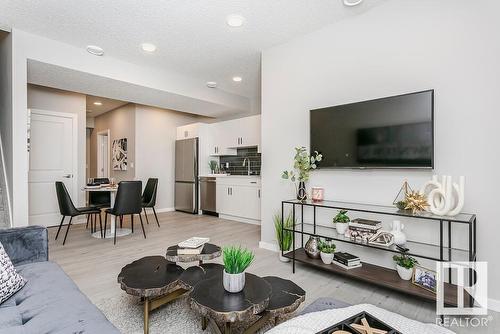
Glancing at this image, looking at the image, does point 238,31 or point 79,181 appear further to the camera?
point 79,181

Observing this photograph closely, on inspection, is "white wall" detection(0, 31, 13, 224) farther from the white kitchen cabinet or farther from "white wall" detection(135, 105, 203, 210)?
the white kitchen cabinet

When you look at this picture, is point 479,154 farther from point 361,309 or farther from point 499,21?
point 361,309

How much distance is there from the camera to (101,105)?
260 inches

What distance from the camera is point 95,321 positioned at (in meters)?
1.17

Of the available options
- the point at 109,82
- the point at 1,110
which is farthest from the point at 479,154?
the point at 1,110

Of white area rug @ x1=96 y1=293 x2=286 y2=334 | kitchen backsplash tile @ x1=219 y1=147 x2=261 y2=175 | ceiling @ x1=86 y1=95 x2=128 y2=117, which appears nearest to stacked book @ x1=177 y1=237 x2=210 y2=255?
white area rug @ x1=96 y1=293 x2=286 y2=334

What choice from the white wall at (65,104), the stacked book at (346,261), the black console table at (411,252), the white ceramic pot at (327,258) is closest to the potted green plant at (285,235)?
the black console table at (411,252)

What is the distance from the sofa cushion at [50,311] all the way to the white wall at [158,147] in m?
4.76

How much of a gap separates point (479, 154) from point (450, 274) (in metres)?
0.99

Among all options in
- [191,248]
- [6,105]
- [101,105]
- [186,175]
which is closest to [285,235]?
[191,248]

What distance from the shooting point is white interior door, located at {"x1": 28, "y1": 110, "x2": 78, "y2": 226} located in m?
4.69

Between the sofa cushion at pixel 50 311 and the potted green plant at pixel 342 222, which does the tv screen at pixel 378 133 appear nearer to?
the potted green plant at pixel 342 222

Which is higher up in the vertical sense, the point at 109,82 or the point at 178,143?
the point at 109,82

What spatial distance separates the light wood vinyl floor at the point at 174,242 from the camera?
7.20 ft
